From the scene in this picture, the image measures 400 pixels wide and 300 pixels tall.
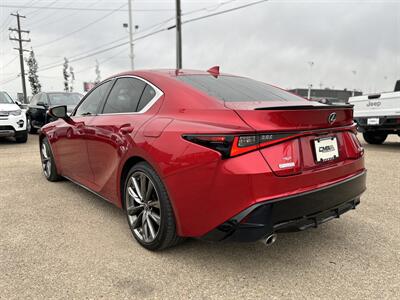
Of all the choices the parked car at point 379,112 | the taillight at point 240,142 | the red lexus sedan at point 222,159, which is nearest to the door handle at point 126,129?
the red lexus sedan at point 222,159

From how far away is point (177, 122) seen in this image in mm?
2535

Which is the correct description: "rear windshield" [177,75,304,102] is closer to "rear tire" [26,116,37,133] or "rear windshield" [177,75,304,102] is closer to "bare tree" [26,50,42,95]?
"rear tire" [26,116,37,133]

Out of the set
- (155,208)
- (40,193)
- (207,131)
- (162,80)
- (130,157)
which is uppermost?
(162,80)

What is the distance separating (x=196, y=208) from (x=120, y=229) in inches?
49.8

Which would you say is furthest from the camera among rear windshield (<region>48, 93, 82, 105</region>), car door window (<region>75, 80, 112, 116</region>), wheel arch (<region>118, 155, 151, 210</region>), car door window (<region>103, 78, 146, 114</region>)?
rear windshield (<region>48, 93, 82, 105</region>)

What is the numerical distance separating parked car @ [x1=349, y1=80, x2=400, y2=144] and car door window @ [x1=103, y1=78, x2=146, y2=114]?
6.77 metres

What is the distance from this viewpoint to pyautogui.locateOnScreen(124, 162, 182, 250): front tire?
2594 mm

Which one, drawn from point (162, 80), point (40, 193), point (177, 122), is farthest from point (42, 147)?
point (177, 122)

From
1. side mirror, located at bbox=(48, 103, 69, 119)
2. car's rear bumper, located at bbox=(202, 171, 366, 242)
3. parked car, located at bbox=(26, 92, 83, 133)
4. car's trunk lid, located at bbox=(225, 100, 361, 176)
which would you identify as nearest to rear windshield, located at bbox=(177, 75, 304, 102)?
car's trunk lid, located at bbox=(225, 100, 361, 176)

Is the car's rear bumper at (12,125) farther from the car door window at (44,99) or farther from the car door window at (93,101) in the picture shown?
the car door window at (93,101)

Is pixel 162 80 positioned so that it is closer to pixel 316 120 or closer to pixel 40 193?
pixel 316 120

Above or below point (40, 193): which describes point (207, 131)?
above

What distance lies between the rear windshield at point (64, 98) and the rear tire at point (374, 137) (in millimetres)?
9086

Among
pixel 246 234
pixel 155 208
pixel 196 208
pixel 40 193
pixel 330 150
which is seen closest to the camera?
pixel 246 234
